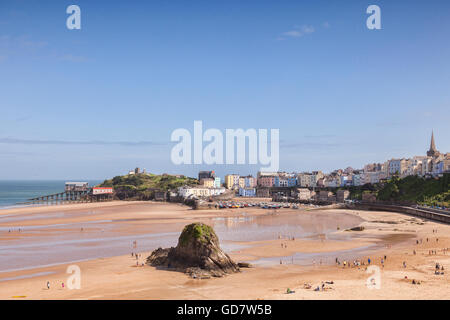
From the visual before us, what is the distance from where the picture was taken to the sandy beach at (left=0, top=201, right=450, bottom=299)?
2203 cm

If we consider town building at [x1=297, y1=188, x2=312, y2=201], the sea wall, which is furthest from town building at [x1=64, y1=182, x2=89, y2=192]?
the sea wall

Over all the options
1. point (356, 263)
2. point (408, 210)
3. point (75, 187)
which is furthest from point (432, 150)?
point (75, 187)

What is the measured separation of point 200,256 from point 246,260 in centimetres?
621

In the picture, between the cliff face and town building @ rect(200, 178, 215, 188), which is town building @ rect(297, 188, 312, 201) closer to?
town building @ rect(200, 178, 215, 188)

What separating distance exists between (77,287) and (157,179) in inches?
A: 5978

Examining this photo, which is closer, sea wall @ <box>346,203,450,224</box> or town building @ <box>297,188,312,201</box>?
sea wall @ <box>346,203,450,224</box>

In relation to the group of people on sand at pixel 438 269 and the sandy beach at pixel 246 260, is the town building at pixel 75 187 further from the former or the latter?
the group of people on sand at pixel 438 269

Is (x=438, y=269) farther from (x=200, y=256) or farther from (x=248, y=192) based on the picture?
(x=248, y=192)

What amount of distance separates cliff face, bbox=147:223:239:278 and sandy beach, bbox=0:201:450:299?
36.0 inches

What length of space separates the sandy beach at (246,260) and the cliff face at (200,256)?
0.91 meters

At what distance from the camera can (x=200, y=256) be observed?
27344 mm
